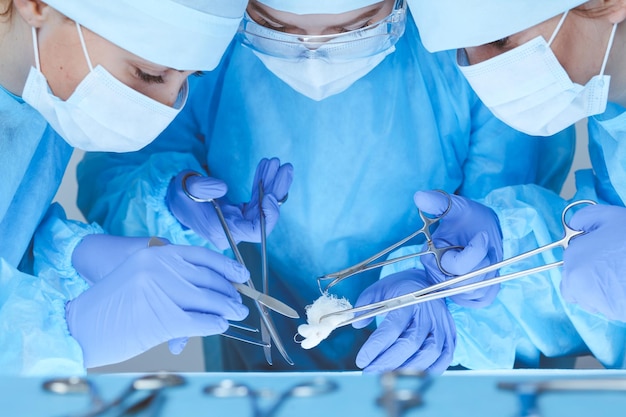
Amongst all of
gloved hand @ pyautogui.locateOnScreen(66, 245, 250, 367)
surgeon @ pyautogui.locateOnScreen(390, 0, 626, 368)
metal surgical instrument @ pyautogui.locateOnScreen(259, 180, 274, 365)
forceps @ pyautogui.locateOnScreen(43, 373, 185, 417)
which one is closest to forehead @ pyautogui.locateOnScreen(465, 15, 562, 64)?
surgeon @ pyautogui.locateOnScreen(390, 0, 626, 368)

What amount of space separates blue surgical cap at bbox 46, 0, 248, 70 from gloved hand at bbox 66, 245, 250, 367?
432 millimetres

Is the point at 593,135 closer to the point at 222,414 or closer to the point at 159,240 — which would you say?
the point at 159,240

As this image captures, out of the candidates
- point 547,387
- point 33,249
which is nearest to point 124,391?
point 547,387

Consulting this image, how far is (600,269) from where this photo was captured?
1.49 meters

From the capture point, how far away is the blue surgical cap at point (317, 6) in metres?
1.59

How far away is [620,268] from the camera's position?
58.8 inches

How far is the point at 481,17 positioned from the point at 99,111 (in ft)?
2.78

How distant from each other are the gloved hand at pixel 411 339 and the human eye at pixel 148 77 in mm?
737

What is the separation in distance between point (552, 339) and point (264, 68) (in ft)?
3.39

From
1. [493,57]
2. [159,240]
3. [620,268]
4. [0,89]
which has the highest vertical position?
[0,89]

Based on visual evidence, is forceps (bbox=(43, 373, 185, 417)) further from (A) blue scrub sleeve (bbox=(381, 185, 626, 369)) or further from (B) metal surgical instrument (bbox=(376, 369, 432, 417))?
(A) blue scrub sleeve (bbox=(381, 185, 626, 369))

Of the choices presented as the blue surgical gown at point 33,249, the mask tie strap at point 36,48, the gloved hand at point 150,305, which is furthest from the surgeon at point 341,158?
the mask tie strap at point 36,48

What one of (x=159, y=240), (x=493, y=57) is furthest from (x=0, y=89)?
(x=493, y=57)

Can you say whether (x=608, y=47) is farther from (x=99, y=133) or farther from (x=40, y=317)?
(x=40, y=317)
